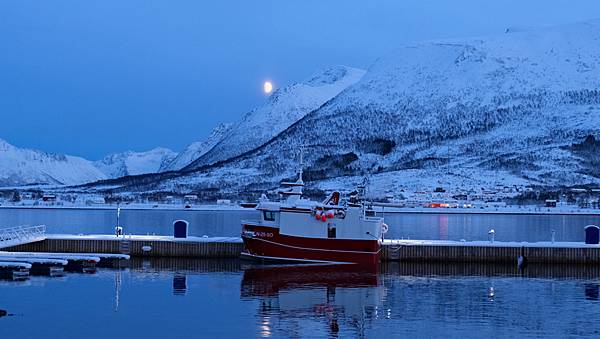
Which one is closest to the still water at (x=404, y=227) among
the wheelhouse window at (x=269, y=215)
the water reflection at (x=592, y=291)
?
the wheelhouse window at (x=269, y=215)

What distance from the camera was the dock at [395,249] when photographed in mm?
61469

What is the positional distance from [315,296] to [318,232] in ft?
47.1

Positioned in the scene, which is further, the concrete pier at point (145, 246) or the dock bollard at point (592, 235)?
the dock bollard at point (592, 235)

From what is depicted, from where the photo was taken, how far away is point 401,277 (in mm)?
53562

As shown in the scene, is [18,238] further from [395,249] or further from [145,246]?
[395,249]

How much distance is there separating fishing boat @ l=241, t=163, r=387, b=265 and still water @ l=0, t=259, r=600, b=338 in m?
Answer: 1.87

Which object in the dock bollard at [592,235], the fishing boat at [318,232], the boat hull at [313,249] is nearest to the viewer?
the fishing boat at [318,232]

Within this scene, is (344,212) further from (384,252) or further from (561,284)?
(561,284)

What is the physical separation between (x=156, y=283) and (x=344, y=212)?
14.7 metres

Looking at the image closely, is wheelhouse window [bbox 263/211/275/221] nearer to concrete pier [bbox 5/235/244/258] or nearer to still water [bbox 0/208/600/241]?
concrete pier [bbox 5/235/244/258]

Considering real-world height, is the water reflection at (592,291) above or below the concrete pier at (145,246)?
below

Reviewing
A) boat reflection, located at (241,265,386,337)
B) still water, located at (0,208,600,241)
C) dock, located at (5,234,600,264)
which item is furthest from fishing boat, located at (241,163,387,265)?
still water, located at (0,208,600,241)

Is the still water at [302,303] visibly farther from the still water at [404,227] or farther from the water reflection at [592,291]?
the still water at [404,227]

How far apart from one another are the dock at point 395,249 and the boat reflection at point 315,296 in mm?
5402
